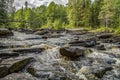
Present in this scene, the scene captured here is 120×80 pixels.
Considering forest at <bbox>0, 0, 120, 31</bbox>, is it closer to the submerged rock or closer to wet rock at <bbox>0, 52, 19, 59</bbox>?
the submerged rock

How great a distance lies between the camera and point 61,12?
10862 cm

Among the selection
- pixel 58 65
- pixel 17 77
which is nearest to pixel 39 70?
pixel 17 77

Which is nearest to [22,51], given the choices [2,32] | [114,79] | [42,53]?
[42,53]

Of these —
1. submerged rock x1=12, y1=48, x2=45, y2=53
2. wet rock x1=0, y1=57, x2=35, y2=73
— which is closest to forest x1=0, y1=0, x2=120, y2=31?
submerged rock x1=12, y1=48, x2=45, y2=53

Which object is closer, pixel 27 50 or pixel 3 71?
pixel 3 71

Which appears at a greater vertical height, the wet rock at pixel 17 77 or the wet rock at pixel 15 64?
the wet rock at pixel 15 64

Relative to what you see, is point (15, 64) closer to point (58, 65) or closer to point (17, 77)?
point (17, 77)

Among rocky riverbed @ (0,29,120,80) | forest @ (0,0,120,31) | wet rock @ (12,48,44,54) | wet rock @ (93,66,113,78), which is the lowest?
wet rock @ (93,66,113,78)

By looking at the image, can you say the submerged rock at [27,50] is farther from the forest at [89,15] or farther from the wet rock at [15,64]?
the forest at [89,15]

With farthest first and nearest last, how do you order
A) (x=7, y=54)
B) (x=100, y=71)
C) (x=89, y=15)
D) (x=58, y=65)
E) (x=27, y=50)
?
(x=89, y=15), (x=27, y=50), (x=7, y=54), (x=58, y=65), (x=100, y=71)

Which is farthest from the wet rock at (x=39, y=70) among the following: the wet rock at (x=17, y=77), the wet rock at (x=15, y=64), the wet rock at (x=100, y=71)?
the wet rock at (x=100, y=71)

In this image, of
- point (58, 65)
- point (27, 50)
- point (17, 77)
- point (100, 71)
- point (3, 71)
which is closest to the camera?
point (17, 77)

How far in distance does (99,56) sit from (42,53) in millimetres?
4942

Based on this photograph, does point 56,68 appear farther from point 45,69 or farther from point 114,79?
point 114,79
